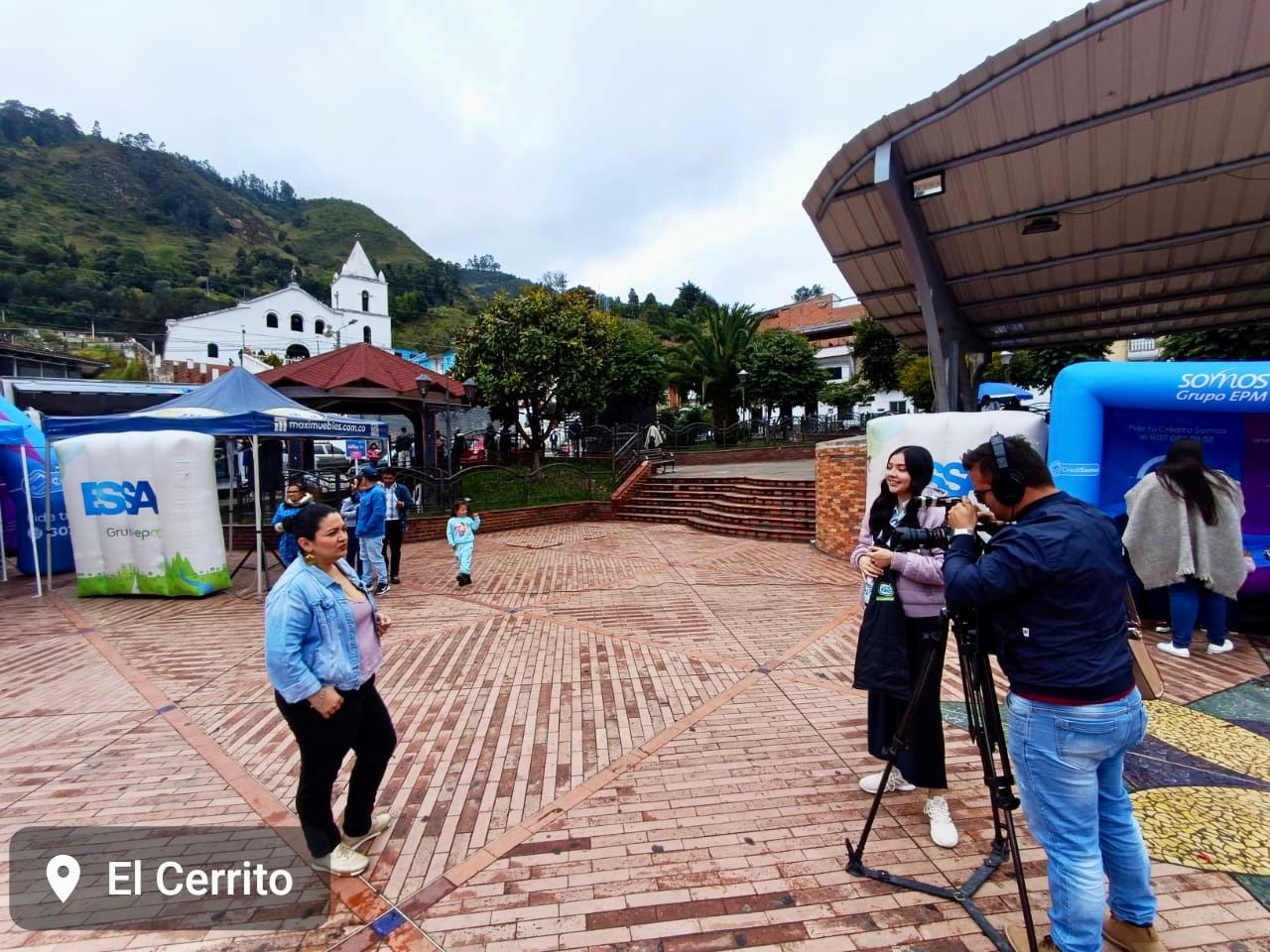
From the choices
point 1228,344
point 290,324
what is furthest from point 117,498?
point 290,324

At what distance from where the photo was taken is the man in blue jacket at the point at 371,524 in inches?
293

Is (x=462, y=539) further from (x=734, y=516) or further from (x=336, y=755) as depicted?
(x=734, y=516)

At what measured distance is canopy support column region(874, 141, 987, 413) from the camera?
20.0 ft

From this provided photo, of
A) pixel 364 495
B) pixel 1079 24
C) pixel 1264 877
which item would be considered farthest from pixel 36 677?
→ pixel 1079 24

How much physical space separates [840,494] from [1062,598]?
740 cm

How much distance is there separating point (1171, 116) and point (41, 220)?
131367mm

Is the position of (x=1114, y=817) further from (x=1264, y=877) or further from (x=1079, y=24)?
(x=1079, y=24)

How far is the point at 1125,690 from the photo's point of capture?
1835 millimetres

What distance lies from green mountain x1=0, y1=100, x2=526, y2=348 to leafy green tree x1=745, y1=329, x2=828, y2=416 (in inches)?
1972

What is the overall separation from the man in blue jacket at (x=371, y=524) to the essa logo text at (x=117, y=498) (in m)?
2.57

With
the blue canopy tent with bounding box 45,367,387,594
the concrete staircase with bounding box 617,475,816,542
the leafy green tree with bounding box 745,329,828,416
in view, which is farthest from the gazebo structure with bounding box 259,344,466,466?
the leafy green tree with bounding box 745,329,828,416

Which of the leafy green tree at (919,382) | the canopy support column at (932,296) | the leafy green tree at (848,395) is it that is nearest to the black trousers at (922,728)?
the canopy support column at (932,296)

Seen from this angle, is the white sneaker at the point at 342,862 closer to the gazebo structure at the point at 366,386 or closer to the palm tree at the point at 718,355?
the gazebo structure at the point at 366,386

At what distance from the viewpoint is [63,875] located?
267 centimetres
